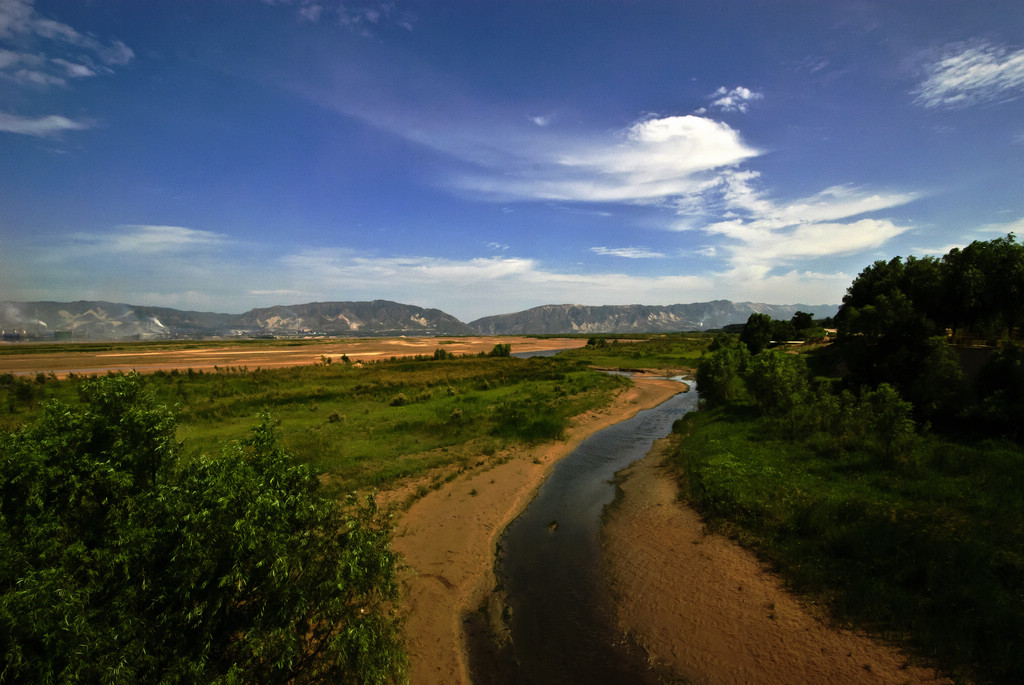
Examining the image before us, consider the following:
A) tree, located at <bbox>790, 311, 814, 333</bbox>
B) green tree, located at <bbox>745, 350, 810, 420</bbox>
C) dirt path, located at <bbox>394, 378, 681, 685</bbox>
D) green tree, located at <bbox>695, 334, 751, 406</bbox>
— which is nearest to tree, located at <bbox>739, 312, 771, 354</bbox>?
green tree, located at <bbox>695, 334, 751, 406</bbox>

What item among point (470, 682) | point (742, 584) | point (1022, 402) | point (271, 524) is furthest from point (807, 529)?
point (271, 524)

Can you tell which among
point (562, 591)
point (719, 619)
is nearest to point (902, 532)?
point (719, 619)

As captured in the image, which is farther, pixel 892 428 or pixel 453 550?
pixel 892 428

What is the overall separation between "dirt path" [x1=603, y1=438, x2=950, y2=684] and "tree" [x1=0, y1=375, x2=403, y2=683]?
287 inches

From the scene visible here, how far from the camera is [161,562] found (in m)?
6.28

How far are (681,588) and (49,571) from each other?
1368 cm

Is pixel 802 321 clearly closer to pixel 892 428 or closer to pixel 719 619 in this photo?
pixel 892 428

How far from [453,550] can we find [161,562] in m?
9.99

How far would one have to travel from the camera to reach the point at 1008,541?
1104 centimetres

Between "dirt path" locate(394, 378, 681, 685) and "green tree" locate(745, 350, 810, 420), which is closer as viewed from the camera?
"dirt path" locate(394, 378, 681, 685)

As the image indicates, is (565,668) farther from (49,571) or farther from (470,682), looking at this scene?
(49,571)

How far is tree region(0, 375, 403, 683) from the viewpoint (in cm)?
483

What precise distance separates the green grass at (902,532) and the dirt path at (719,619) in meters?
0.78

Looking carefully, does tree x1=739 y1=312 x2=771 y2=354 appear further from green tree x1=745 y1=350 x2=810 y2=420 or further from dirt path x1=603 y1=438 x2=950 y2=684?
dirt path x1=603 y1=438 x2=950 y2=684
